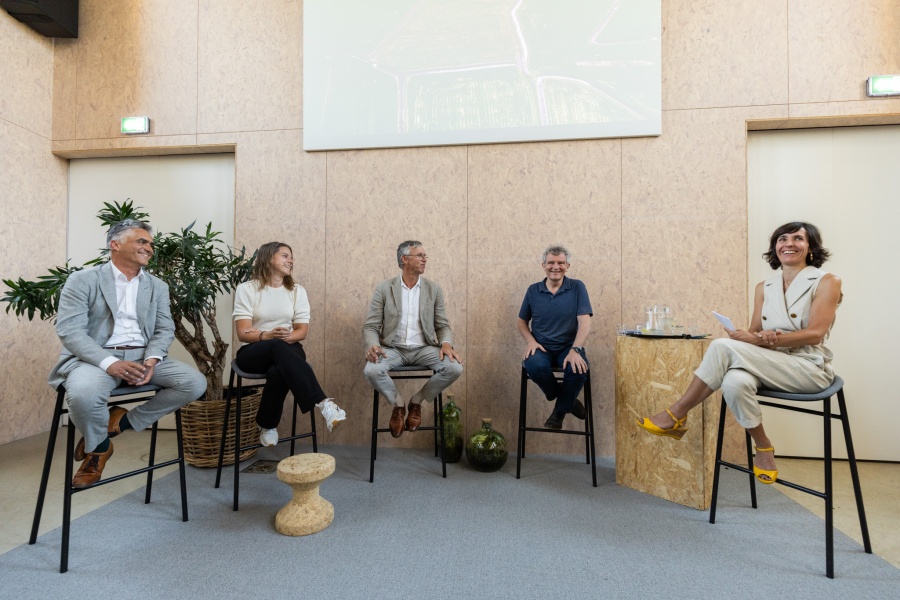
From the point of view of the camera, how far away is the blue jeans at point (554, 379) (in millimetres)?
2428

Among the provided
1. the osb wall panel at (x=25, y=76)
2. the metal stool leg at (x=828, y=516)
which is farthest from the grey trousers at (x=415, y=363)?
the osb wall panel at (x=25, y=76)

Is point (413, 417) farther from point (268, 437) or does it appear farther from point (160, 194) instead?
point (160, 194)

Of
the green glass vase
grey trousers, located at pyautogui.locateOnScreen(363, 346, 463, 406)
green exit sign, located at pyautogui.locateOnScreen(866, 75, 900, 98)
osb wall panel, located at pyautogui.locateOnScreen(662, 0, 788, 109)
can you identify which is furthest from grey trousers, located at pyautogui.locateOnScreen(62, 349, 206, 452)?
green exit sign, located at pyautogui.locateOnScreen(866, 75, 900, 98)

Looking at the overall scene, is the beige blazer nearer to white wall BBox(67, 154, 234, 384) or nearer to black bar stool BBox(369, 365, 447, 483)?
black bar stool BBox(369, 365, 447, 483)

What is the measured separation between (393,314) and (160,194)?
231cm

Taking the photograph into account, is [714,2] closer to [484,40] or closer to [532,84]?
[532,84]

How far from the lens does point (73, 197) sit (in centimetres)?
361

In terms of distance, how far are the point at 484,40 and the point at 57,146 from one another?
3390mm

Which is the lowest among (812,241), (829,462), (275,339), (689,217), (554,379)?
(829,462)

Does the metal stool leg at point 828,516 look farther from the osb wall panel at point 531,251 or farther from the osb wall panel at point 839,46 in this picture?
the osb wall panel at point 839,46

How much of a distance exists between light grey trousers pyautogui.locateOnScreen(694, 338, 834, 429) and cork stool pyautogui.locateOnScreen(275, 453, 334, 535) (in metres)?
1.69

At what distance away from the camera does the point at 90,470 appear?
184cm

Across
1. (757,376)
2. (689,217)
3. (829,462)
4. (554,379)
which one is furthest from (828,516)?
(689,217)

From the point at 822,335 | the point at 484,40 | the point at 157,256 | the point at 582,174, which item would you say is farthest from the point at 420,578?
the point at 484,40
